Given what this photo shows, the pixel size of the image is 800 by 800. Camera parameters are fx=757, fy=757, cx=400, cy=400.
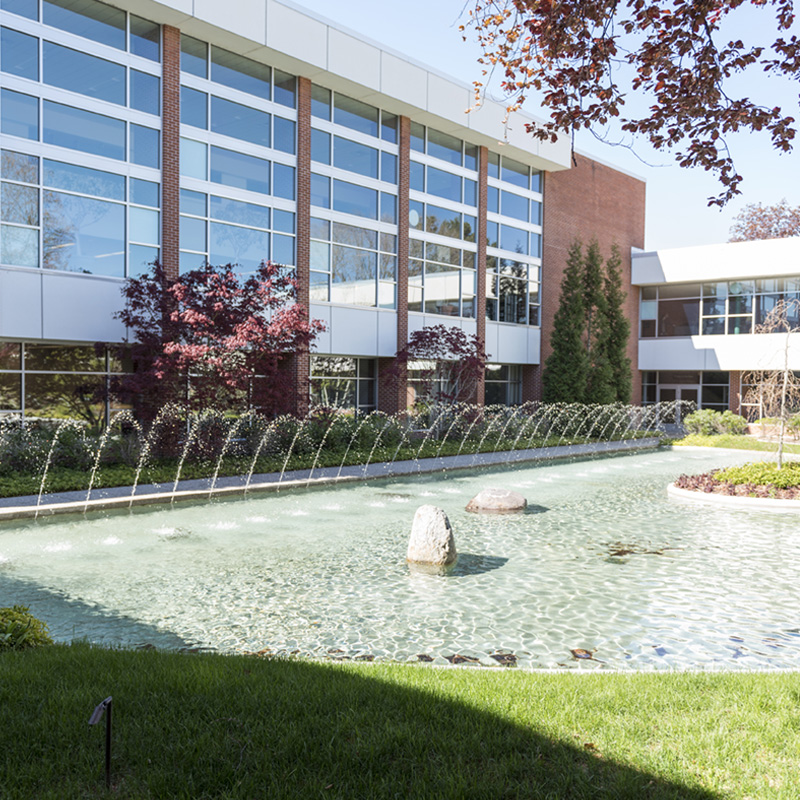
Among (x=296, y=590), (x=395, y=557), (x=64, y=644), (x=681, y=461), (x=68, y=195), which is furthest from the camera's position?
(x=681, y=461)

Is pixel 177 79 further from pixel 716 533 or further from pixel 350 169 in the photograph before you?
pixel 716 533

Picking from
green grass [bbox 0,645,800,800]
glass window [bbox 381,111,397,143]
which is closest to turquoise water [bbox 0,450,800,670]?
green grass [bbox 0,645,800,800]

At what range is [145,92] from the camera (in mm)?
19250

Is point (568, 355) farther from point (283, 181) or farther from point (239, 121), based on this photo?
point (239, 121)

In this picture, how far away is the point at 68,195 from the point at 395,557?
42.7 feet

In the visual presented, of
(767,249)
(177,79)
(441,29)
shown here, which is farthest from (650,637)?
(767,249)

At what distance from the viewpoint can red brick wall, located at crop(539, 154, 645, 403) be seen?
3272cm

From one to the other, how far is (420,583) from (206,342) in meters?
11.1

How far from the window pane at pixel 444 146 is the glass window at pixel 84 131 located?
1235cm

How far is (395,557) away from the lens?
10.0 meters

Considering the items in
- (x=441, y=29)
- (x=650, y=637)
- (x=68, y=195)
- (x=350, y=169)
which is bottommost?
(x=650, y=637)

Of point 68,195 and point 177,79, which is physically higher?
point 177,79

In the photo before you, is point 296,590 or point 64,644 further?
point 296,590

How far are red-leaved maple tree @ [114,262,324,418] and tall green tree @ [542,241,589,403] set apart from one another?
14.9 metres
